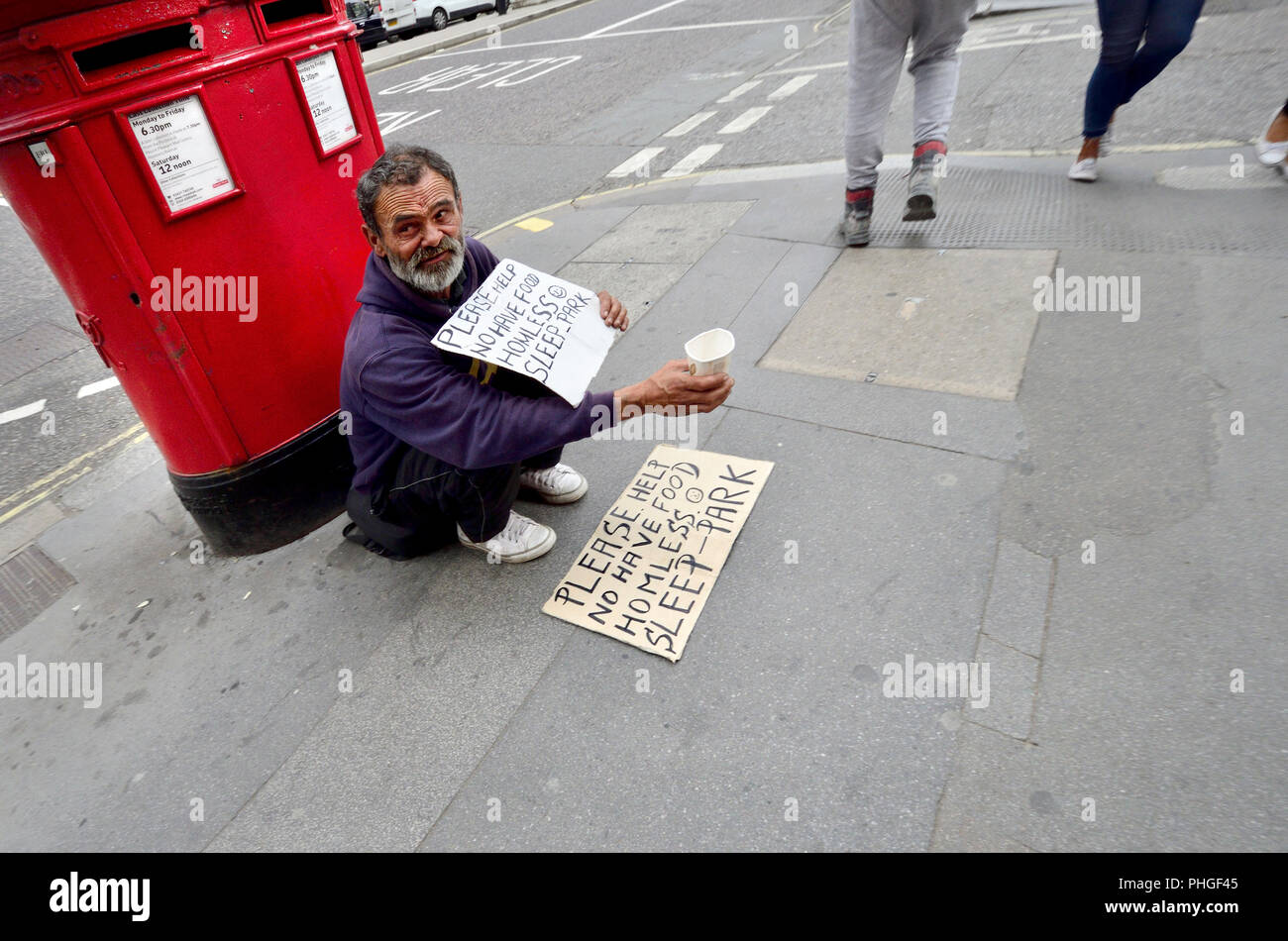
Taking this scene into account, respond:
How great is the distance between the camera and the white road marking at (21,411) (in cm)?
407

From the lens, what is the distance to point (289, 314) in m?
2.50

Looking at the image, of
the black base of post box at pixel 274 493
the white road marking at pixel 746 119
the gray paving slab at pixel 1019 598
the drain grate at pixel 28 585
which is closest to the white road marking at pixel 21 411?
the drain grate at pixel 28 585

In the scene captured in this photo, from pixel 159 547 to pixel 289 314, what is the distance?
1.17 meters

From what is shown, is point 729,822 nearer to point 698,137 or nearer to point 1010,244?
point 1010,244

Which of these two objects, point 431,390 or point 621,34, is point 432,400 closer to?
point 431,390

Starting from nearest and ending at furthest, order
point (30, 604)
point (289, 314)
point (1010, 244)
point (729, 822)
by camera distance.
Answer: point (729, 822), point (289, 314), point (30, 604), point (1010, 244)

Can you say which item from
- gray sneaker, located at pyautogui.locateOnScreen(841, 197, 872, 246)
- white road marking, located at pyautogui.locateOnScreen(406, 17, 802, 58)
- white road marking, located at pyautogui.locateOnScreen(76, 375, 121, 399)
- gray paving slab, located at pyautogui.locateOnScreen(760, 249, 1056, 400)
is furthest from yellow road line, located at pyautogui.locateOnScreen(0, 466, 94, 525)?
A: white road marking, located at pyautogui.locateOnScreen(406, 17, 802, 58)

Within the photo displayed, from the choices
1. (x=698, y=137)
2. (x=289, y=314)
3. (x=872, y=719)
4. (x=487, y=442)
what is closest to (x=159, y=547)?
(x=289, y=314)

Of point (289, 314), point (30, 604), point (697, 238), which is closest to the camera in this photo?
point (289, 314)

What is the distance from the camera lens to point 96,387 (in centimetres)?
430

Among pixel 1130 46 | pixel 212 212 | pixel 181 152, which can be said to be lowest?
pixel 1130 46

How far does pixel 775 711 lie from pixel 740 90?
752 centimetres

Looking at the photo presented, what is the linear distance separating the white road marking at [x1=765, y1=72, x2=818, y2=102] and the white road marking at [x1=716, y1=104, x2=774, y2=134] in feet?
0.96

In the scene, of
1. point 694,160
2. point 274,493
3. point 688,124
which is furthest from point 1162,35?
point 274,493
